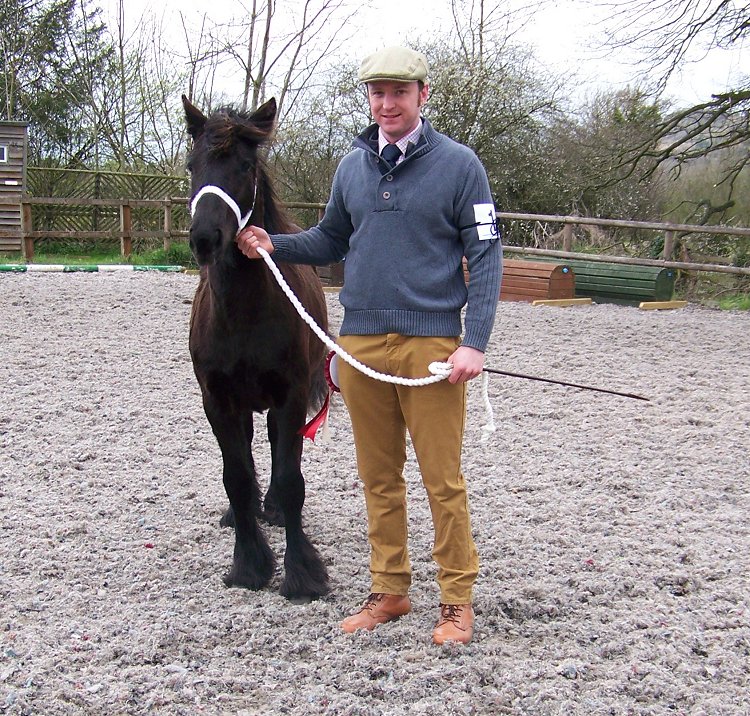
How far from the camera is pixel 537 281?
469 inches

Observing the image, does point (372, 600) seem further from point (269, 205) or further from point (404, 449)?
point (269, 205)

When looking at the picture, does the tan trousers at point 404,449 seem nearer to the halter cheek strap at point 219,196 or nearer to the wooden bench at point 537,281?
the halter cheek strap at point 219,196

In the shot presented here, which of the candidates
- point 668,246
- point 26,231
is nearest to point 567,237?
point 668,246

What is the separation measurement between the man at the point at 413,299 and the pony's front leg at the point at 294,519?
0.36 metres

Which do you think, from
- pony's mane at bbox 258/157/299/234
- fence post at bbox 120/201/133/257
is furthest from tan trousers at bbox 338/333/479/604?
fence post at bbox 120/201/133/257

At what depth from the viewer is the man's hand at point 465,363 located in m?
2.54

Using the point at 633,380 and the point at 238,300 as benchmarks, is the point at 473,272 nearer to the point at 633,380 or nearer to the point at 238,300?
the point at 238,300

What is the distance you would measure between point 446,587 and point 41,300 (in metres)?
8.56

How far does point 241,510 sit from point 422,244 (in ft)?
4.80

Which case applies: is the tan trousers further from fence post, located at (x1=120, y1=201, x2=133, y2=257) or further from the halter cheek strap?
fence post, located at (x1=120, y1=201, x2=133, y2=257)

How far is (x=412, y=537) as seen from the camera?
378 centimetres

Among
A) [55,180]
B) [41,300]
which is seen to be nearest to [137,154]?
[55,180]

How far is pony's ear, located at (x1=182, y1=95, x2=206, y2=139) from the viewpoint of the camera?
3012 mm

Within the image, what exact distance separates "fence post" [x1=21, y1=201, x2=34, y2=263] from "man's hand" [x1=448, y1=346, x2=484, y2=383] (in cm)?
1458
